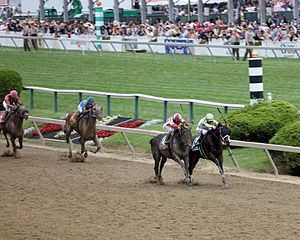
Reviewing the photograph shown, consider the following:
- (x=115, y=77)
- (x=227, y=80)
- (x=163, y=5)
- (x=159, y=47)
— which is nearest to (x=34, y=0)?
(x=163, y=5)

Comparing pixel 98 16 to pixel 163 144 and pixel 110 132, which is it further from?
pixel 163 144

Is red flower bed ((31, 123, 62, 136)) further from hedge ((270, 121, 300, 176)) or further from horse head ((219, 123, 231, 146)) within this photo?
horse head ((219, 123, 231, 146))

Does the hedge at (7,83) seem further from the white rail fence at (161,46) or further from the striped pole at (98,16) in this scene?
the striped pole at (98,16)

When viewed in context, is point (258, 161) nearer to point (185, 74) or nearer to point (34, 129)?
point (34, 129)

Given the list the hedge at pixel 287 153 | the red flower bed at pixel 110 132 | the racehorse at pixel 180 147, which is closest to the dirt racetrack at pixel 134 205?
the racehorse at pixel 180 147

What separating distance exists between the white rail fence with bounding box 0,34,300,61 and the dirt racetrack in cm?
917

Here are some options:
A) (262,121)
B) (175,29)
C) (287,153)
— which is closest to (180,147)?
(287,153)

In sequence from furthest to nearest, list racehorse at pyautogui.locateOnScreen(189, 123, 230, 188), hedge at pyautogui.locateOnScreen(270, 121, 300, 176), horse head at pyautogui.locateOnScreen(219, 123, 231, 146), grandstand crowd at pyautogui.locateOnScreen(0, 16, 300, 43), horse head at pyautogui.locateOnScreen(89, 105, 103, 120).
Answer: grandstand crowd at pyautogui.locateOnScreen(0, 16, 300, 43)
horse head at pyautogui.locateOnScreen(89, 105, 103, 120)
hedge at pyautogui.locateOnScreen(270, 121, 300, 176)
racehorse at pyautogui.locateOnScreen(189, 123, 230, 188)
horse head at pyautogui.locateOnScreen(219, 123, 231, 146)

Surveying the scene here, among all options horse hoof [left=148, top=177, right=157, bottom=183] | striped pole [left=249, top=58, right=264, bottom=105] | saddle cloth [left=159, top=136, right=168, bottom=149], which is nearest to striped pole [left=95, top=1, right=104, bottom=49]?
striped pole [left=249, top=58, right=264, bottom=105]

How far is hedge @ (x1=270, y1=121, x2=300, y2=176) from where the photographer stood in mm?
11734

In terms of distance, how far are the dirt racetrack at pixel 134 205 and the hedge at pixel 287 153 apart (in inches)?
24.1

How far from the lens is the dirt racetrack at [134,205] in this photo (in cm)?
844

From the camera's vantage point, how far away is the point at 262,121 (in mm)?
12727

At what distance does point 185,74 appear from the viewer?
70.1ft
